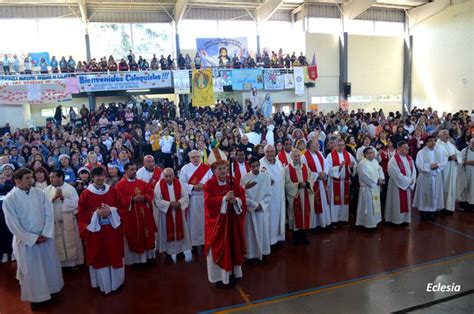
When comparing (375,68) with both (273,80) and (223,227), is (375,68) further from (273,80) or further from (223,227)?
(223,227)

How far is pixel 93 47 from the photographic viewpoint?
72.2 feet

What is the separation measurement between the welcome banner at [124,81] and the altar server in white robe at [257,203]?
14.1 metres

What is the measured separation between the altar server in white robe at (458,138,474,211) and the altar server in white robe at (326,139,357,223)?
274 centimetres

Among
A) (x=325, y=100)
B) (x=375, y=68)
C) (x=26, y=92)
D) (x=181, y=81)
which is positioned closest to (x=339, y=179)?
(x=181, y=81)

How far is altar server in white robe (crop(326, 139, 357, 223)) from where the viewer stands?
22.6 ft

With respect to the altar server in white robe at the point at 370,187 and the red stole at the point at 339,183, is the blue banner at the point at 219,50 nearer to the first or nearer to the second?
the red stole at the point at 339,183

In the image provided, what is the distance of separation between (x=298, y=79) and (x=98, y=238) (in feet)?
60.5

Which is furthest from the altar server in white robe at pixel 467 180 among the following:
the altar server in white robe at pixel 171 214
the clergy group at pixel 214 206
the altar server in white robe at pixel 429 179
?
the altar server in white robe at pixel 171 214

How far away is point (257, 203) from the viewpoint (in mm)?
5289

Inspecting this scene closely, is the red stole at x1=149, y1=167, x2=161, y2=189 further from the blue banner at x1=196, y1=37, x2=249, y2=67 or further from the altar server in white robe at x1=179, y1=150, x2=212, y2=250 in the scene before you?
the blue banner at x1=196, y1=37, x2=249, y2=67

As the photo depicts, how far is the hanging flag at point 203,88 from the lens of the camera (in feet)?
55.5

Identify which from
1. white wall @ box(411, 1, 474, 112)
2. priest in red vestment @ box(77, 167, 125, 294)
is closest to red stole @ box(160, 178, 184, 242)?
priest in red vestment @ box(77, 167, 125, 294)

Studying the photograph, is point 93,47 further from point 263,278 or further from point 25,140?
point 263,278

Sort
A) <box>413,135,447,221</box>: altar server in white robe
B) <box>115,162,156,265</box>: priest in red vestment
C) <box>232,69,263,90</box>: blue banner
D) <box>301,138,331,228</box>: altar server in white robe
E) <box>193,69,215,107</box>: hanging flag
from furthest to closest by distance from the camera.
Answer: <box>232,69,263,90</box>: blue banner, <box>193,69,215,107</box>: hanging flag, <box>413,135,447,221</box>: altar server in white robe, <box>301,138,331,228</box>: altar server in white robe, <box>115,162,156,265</box>: priest in red vestment
